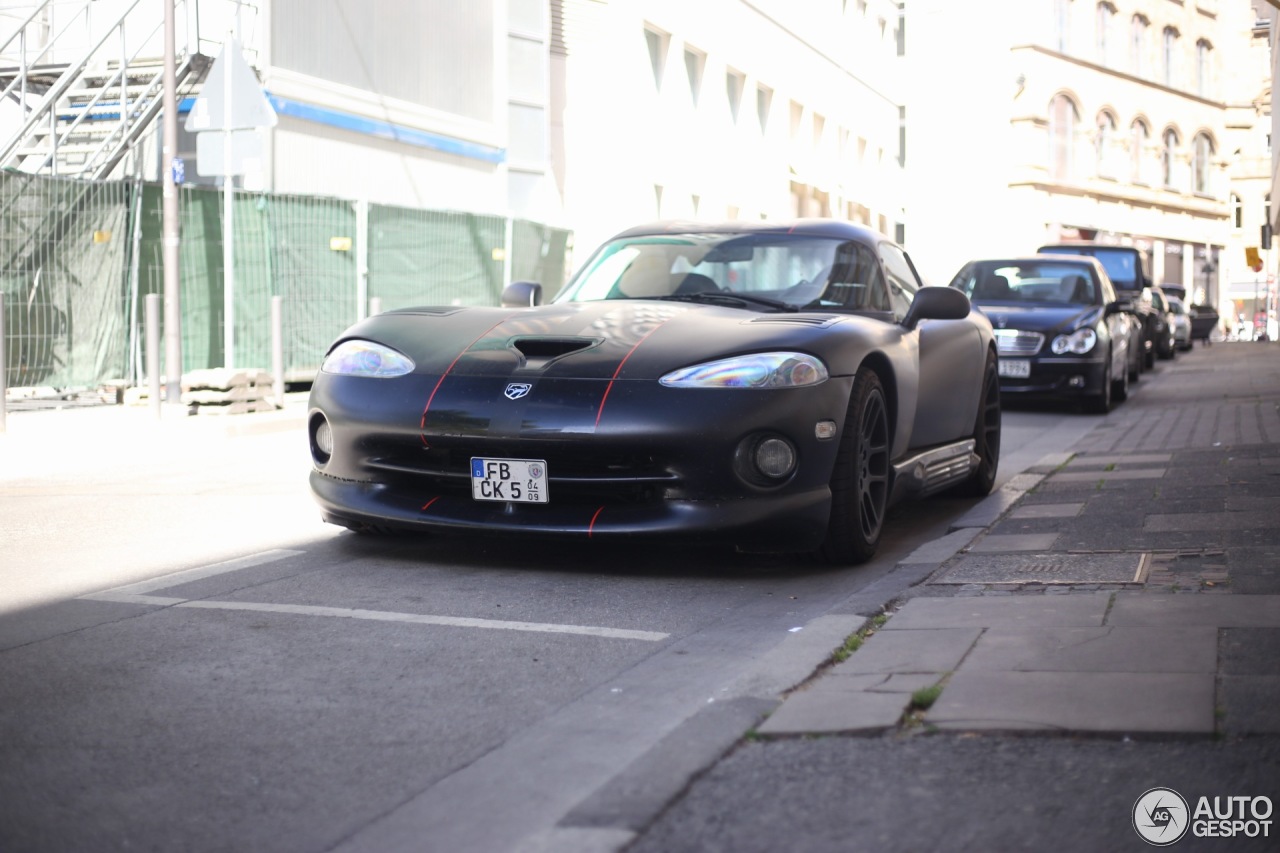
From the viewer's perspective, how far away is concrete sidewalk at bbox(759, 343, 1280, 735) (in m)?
3.51

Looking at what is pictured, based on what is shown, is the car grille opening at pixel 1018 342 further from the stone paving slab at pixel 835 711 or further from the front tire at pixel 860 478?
the stone paving slab at pixel 835 711

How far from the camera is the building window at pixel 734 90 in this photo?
1555 inches

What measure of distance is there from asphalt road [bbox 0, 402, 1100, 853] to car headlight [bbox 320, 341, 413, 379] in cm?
69

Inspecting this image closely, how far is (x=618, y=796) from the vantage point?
3012 mm

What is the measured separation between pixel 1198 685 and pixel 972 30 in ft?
200

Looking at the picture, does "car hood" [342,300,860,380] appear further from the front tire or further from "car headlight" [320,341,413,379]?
the front tire

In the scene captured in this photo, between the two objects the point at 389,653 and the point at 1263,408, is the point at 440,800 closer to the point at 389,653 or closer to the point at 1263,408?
the point at 389,653

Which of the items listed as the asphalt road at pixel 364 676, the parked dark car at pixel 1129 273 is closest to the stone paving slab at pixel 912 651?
the asphalt road at pixel 364 676

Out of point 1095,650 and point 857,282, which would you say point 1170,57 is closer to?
point 857,282

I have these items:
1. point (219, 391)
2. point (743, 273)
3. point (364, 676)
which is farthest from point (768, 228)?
point (219, 391)

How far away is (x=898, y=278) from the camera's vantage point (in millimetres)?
7574

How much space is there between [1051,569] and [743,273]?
2047mm

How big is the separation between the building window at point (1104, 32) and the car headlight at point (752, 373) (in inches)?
2432

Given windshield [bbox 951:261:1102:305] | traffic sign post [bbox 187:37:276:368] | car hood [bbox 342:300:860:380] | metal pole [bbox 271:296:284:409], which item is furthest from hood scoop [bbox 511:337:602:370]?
windshield [bbox 951:261:1102:305]
